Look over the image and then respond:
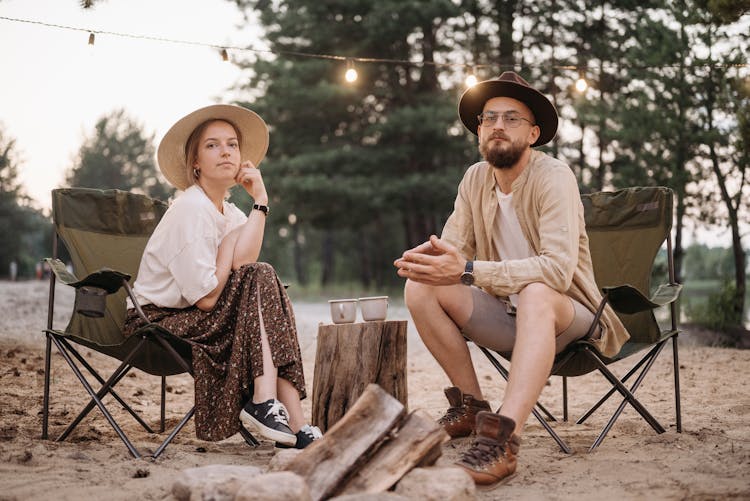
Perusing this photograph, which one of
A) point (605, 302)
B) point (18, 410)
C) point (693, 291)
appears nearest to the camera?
point (605, 302)

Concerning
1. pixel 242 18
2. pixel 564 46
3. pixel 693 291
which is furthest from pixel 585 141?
pixel 242 18

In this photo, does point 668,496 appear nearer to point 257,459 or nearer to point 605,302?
point 605,302

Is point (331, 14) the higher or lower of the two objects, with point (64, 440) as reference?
higher

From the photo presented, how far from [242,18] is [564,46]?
678 cm

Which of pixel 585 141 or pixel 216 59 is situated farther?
pixel 216 59

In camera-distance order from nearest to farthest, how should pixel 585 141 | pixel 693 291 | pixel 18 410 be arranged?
pixel 18 410 < pixel 693 291 < pixel 585 141

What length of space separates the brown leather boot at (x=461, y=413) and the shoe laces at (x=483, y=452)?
0.57m

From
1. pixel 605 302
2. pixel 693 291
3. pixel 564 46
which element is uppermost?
pixel 564 46

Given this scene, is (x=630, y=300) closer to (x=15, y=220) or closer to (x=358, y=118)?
(x=358, y=118)

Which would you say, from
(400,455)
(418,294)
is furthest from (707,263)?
(400,455)

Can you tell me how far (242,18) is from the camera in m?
16.5

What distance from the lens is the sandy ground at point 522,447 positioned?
2283 millimetres

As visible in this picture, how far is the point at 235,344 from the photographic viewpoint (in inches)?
109

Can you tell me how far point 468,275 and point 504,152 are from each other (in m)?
0.53
